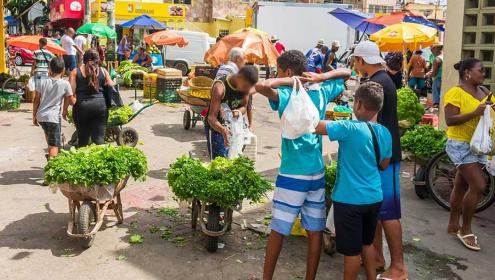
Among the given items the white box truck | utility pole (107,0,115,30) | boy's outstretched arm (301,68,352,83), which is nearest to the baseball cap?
boy's outstretched arm (301,68,352,83)

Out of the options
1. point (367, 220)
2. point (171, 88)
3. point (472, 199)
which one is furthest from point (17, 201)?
point (171, 88)

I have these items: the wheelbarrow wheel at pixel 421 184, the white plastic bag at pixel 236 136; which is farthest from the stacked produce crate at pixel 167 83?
the white plastic bag at pixel 236 136

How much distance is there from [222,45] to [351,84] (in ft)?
37.7

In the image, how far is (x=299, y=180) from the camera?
4199 mm

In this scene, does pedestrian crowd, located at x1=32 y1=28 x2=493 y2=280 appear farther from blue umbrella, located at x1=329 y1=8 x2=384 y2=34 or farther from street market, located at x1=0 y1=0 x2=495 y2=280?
blue umbrella, located at x1=329 y1=8 x2=384 y2=34

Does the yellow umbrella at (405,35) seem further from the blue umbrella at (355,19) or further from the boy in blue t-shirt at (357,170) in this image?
the boy in blue t-shirt at (357,170)

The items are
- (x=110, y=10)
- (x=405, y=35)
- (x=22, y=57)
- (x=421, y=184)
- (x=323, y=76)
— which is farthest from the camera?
(x=22, y=57)

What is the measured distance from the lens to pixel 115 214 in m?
6.11

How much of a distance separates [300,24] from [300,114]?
106ft

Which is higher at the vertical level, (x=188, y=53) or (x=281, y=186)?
(x=188, y=53)

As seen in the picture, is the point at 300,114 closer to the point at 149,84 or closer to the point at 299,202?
the point at 299,202

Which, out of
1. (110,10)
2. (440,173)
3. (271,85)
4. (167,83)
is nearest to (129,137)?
(167,83)

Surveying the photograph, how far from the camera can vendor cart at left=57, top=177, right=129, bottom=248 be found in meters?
5.26

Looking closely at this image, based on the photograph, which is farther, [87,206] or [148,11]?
[148,11]
